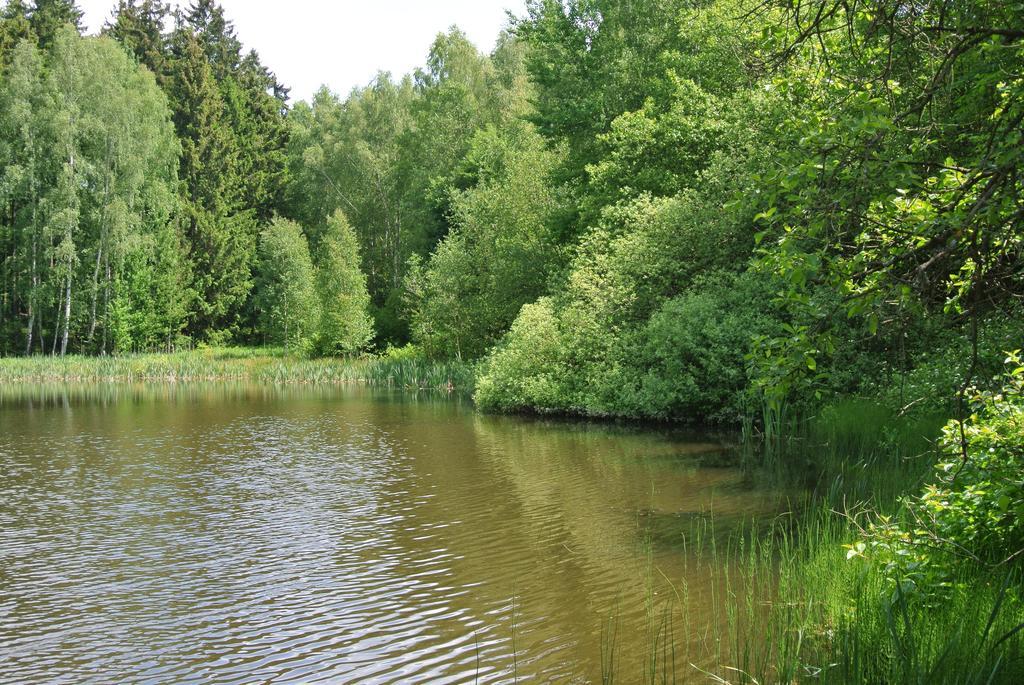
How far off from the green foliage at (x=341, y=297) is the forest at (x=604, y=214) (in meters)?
0.20

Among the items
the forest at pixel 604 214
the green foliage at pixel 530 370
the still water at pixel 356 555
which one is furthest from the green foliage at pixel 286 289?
the still water at pixel 356 555

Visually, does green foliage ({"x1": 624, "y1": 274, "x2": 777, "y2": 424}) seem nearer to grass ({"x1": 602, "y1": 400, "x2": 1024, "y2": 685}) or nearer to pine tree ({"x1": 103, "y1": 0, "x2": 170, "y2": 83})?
grass ({"x1": 602, "y1": 400, "x2": 1024, "y2": 685})

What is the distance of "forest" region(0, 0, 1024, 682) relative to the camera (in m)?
4.68

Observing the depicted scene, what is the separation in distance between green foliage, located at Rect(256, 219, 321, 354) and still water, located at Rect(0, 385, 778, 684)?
30.7 meters

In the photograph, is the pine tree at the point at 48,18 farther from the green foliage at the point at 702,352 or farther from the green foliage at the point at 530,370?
the green foliage at the point at 702,352

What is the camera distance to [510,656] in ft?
A: 20.9

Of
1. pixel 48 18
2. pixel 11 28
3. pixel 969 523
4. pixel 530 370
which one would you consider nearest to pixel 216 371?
pixel 530 370

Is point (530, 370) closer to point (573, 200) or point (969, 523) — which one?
point (573, 200)

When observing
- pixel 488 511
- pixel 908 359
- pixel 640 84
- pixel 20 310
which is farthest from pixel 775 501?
pixel 20 310

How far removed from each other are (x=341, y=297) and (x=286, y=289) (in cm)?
819

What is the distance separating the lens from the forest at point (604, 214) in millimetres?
4680

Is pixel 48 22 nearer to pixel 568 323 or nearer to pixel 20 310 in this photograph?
pixel 20 310

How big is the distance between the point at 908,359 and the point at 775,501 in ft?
15.6

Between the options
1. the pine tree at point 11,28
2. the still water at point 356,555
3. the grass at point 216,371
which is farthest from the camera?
the pine tree at point 11,28
